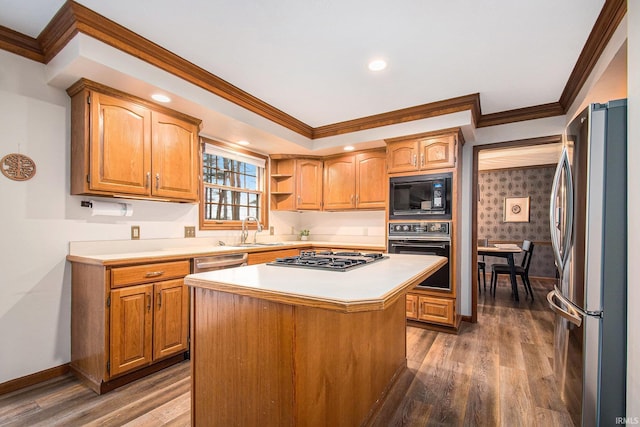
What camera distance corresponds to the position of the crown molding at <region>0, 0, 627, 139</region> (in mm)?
1872

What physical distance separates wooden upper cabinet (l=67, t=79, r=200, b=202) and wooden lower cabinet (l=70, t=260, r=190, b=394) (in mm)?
643

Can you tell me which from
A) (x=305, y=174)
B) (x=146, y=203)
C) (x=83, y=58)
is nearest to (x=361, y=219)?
(x=305, y=174)

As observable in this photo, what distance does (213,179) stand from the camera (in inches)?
145

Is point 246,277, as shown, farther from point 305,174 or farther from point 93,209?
point 305,174

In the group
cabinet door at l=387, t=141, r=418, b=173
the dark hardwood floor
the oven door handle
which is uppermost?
cabinet door at l=387, t=141, r=418, b=173

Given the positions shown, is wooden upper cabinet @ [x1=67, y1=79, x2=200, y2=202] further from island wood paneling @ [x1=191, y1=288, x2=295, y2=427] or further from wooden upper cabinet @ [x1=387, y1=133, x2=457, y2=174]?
wooden upper cabinet @ [x1=387, y1=133, x2=457, y2=174]

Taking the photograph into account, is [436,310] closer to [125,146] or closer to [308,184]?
[308,184]

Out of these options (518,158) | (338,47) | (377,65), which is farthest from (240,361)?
(518,158)

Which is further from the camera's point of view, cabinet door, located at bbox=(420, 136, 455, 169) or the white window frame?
the white window frame

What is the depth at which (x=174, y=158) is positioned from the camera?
2.72m

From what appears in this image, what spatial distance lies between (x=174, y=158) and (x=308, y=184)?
204 cm

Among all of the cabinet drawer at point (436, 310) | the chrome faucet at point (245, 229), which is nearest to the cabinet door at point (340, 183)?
the chrome faucet at point (245, 229)

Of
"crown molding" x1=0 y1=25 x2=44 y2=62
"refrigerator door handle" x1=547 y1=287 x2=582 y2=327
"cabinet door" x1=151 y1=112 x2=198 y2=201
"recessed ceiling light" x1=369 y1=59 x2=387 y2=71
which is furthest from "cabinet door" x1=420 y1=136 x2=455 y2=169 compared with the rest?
"crown molding" x1=0 y1=25 x2=44 y2=62

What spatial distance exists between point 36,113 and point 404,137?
335 centimetres
